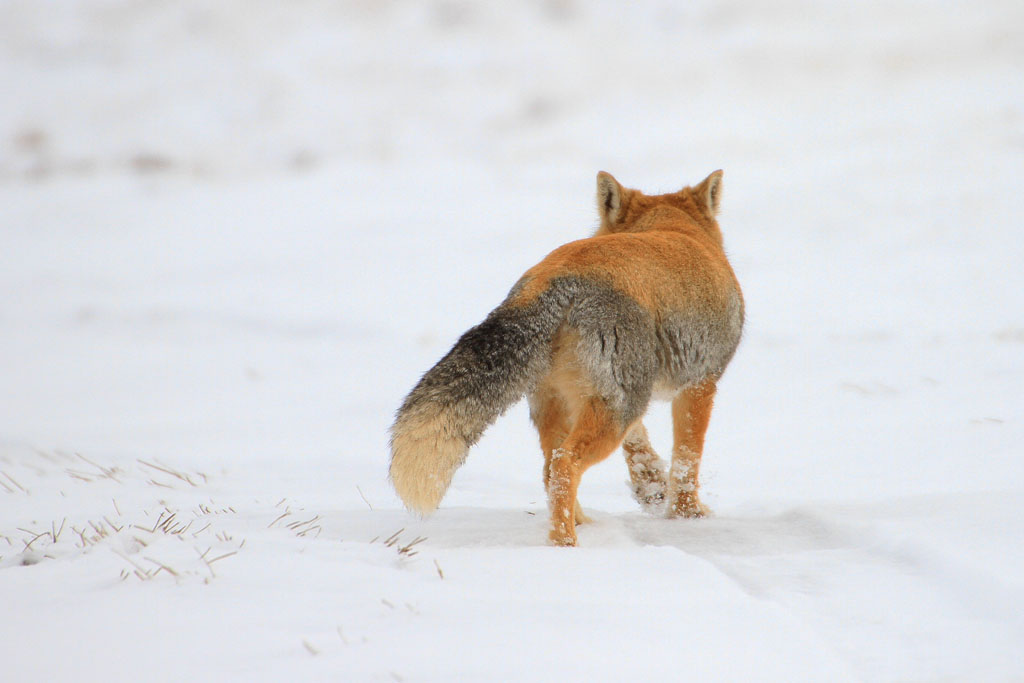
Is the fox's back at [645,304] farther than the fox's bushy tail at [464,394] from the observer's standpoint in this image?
Yes

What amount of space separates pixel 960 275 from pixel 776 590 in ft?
39.8

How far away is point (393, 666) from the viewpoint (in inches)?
87.8

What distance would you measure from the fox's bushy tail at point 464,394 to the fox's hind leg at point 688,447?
134 cm

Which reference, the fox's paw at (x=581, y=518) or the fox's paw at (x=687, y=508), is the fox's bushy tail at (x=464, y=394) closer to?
the fox's paw at (x=581, y=518)

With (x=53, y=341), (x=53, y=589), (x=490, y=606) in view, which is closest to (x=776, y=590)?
(x=490, y=606)

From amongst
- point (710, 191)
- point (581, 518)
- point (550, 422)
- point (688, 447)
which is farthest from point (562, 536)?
point (710, 191)

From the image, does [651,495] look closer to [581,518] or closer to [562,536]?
[581,518]

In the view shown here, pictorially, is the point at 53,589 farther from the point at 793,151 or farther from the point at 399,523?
the point at 793,151

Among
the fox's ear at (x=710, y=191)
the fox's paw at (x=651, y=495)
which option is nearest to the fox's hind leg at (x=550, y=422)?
the fox's paw at (x=651, y=495)

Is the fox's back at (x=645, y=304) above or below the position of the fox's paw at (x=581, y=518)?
above

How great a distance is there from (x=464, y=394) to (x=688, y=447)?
1.82 m

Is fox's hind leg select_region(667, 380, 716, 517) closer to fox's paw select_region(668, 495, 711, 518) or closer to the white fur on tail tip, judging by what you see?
fox's paw select_region(668, 495, 711, 518)

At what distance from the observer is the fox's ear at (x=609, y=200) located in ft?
17.8

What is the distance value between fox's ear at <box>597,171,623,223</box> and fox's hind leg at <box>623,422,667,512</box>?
142 centimetres
